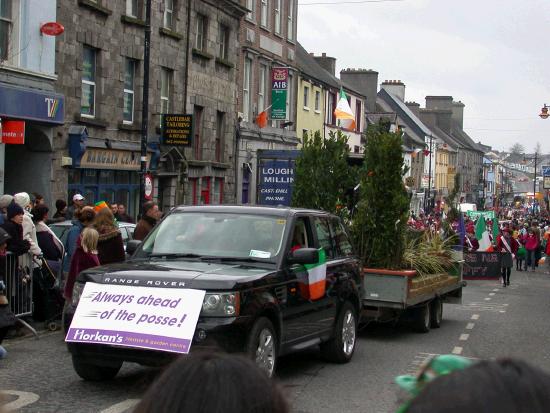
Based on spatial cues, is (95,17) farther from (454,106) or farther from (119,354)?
(454,106)

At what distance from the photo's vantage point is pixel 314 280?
31.4 ft

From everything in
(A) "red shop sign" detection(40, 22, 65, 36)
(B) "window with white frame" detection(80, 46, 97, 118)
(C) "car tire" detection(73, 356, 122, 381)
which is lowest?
(C) "car tire" detection(73, 356, 122, 381)

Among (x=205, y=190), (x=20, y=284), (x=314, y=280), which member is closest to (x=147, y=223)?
(x=20, y=284)

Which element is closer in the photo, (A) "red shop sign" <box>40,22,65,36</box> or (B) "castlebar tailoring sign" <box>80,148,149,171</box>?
(A) "red shop sign" <box>40,22,65,36</box>

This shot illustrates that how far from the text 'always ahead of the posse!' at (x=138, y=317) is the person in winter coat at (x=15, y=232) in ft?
10.0

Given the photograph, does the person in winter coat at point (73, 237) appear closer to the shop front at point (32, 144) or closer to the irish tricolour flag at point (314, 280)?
the irish tricolour flag at point (314, 280)

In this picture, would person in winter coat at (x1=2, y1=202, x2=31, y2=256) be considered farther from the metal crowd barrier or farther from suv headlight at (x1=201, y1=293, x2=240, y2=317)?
suv headlight at (x1=201, y1=293, x2=240, y2=317)

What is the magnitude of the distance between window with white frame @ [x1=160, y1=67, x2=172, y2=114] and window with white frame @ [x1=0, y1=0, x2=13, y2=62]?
8421 millimetres

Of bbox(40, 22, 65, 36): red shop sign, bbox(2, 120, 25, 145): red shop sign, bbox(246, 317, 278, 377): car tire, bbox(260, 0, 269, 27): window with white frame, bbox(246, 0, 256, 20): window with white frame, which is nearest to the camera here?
bbox(246, 317, 278, 377): car tire

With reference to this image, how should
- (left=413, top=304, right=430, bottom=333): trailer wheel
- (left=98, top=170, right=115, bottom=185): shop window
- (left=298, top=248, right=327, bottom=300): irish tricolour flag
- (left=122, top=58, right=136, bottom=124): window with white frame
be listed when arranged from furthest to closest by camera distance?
(left=122, top=58, right=136, bottom=124): window with white frame
(left=98, top=170, right=115, bottom=185): shop window
(left=413, top=304, right=430, bottom=333): trailer wheel
(left=298, top=248, right=327, bottom=300): irish tricolour flag

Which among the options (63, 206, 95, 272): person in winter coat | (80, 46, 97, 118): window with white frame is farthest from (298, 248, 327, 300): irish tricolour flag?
(80, 46, 97, 118): window with white frame

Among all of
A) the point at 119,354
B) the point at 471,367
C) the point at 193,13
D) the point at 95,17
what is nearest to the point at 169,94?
the point at 193,13

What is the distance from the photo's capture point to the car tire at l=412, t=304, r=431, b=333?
44.3 ft

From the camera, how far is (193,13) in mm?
29469
